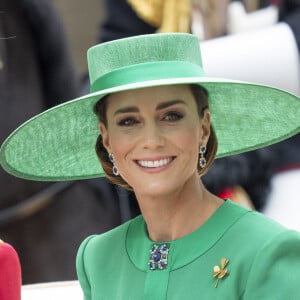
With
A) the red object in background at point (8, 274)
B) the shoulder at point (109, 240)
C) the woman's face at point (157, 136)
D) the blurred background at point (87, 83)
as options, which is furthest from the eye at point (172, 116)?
the blurred background at point (87, 83)

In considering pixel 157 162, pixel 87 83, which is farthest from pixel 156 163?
pixel 87 83

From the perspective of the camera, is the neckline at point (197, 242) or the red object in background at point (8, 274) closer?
the neckline at point (197, 242)

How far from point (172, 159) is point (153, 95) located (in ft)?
0.29

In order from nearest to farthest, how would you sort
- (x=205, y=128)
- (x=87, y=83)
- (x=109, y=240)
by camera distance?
(x=205, y=128) → (x=109, y=240) → (x=87, y=83)

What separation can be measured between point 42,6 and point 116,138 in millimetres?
1100

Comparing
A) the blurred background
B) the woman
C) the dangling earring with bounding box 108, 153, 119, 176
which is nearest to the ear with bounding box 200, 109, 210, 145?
the woman

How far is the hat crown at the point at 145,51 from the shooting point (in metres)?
1.32

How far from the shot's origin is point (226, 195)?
2363mm

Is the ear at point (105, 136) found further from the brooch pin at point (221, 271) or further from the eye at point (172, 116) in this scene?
the brooch pin at point (221, 271)

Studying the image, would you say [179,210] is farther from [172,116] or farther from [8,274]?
[8,274]

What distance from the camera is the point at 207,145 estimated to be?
1.40 m

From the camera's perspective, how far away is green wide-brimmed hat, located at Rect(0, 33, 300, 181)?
131 centimetres

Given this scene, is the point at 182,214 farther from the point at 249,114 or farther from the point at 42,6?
the point at 42,6

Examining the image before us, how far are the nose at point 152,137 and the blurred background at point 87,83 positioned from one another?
1014 millimetres
